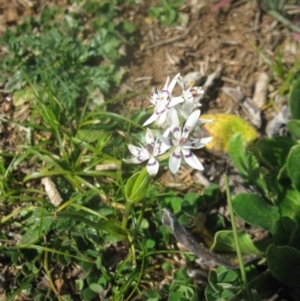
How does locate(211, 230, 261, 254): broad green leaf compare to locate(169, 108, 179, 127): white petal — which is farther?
locate(211, 230, 261, 254): broad green leaf

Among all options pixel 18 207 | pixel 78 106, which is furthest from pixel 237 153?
pixel 18 207

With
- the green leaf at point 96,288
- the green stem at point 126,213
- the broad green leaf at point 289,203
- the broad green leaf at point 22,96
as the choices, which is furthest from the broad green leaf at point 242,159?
the broad green leaf at point 22,96

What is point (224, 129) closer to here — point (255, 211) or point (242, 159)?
point (242, 159)

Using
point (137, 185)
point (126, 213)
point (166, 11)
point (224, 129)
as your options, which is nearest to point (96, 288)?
point (126, 213)

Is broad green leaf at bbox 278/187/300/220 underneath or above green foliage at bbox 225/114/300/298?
underneath

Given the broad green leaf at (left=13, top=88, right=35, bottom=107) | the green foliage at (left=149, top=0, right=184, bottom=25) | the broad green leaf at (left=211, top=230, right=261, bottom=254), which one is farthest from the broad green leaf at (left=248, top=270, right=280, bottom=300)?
the green foliage at (left=149, top=0, right=184, bottom=25)

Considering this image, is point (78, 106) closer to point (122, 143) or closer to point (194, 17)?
point (122, 143)

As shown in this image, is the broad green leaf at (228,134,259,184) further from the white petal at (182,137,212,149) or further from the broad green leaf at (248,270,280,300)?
the white petal at (182,137,212,149)
